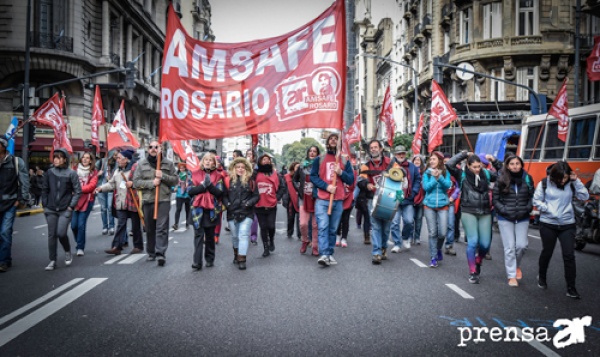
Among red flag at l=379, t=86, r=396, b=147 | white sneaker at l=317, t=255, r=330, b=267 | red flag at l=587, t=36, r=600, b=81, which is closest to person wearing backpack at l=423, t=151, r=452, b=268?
white sneaker at l=317, t=255, r=330, b=267

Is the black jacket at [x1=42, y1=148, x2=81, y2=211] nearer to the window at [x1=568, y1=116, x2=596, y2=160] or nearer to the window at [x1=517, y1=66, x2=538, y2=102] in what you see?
the window at [x1=568, y1=116, x2=596, y2=160]

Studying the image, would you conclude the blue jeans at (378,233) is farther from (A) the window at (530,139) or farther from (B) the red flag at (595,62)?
(B) the red flag at (595,62)

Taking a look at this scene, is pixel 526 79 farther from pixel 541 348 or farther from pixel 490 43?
pixel 541 348

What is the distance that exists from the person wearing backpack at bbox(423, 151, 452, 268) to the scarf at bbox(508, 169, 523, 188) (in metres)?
1.44

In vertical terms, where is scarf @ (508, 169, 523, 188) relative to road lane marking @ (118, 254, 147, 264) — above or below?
above

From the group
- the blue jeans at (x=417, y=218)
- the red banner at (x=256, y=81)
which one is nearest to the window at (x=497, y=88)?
the blue jeans at (x=417, y=218)

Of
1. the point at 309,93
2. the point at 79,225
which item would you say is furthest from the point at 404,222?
the point at 79,225

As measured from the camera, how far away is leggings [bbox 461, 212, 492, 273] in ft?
21.3

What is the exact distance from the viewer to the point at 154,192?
24.6 ft

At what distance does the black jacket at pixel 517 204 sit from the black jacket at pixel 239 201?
3655 mm

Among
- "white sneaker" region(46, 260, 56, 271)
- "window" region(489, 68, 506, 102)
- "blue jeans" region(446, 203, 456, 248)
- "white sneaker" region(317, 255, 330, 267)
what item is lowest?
"white sneaker" region(46, 260, 56, 271)

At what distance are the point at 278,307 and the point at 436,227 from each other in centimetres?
Answer: 360

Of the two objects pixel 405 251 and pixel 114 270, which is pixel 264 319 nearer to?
pixel 114 270

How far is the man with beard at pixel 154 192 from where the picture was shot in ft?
24.3
